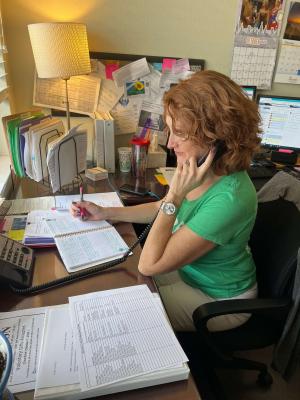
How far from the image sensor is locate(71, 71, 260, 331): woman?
1010mm

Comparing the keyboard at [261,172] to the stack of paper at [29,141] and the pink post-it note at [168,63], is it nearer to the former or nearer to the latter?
the pink post-it note at [168,63]

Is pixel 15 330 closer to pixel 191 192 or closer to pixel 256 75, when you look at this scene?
pixel 191 192

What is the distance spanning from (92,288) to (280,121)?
66.6 inches

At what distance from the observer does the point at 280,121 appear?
2.05m

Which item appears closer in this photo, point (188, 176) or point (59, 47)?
point (188, 176)

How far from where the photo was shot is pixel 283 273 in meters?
1.10

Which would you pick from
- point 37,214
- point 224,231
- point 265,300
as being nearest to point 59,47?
point 37,214

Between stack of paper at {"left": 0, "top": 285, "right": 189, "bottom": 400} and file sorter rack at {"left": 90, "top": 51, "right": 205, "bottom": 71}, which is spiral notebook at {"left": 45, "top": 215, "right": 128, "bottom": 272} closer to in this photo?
stack of paper at {"left": 0, "top": 285, "right": 189, "bottom": 400}

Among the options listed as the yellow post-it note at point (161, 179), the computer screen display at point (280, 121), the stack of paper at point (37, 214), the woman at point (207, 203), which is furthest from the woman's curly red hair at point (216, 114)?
the computer screen display at point (280, 121)

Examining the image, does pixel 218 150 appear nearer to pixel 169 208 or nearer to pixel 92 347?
pixel 169 208

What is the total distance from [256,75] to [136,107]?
80 centimetres

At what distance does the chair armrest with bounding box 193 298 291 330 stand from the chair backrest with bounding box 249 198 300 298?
63 millimetres

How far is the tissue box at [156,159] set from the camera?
75.4 inches

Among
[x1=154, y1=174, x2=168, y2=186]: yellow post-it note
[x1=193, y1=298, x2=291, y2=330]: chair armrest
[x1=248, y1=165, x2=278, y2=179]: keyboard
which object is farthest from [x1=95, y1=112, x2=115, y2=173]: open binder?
[x1=193, y1=298, x2=291, y2=330]: chair armrest
